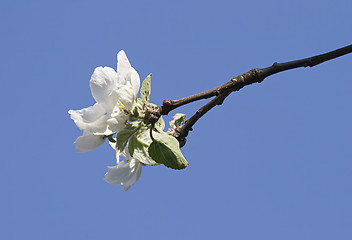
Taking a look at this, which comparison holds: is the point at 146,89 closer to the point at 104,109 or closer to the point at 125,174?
the point at 104,109

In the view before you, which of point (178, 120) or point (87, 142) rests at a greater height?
point (178, 120)

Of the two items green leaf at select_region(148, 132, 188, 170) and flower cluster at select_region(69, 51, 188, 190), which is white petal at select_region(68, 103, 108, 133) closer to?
flower cluster at select_region(69, 51, 188, 190)

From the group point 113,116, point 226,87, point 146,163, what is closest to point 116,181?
point 146,163

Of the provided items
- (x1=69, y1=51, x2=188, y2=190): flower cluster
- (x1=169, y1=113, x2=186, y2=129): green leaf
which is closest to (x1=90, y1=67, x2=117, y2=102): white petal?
(x1=69, y1=51, x2=188, y2=190): flower cluster

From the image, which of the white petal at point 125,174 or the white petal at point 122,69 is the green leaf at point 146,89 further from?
the white petal at point 125,174

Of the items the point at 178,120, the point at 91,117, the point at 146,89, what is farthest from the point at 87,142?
the point at 178,120

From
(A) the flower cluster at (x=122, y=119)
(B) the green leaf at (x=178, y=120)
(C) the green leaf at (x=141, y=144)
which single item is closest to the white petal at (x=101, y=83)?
(A) the flower cluster at (x=122, y=119)
